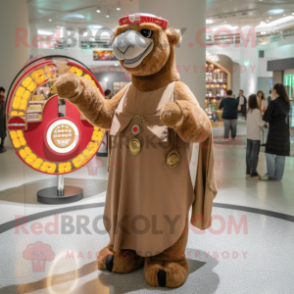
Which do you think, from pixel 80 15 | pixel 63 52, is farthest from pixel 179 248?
pixel 63 52

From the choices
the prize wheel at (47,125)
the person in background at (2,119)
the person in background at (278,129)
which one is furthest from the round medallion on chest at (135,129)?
the person in background at (2,119)

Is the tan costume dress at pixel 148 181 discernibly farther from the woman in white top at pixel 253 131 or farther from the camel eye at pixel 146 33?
the woman in white top at pixel 253 131

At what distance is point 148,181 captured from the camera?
6.93ft

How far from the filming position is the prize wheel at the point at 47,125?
3.44m

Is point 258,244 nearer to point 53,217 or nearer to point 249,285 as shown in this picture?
point 249,285

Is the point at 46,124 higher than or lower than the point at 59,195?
higher

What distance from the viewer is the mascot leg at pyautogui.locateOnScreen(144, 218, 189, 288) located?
207 centimetres

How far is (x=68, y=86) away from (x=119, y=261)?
44.2 inches

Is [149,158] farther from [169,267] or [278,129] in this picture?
[278,129]

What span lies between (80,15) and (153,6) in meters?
5.03

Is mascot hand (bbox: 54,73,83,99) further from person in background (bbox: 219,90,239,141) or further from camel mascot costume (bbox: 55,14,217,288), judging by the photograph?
person in background (bbox: 219,90,239,141)

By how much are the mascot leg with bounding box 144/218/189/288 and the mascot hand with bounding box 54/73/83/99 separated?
3.53 ft

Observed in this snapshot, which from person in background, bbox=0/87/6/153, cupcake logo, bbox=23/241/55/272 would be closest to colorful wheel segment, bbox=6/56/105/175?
cupcake logo, bbox=23/241/55/272

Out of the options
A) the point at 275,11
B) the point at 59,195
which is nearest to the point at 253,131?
the point at 59,195
